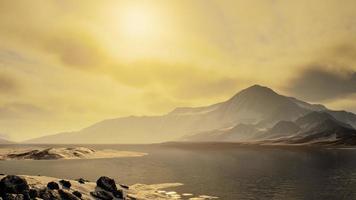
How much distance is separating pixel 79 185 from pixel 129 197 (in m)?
7.73

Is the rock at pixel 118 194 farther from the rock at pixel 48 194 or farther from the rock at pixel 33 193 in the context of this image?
the rock at pixel 33 193

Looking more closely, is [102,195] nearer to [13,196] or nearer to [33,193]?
[33,193]

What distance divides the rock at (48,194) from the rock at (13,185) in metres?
1.93

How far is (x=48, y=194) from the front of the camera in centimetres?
4069

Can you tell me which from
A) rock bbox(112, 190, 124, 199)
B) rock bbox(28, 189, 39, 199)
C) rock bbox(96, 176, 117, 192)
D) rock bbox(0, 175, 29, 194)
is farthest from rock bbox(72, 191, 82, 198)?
Result: rock bbox(112, 190, 124, 199)

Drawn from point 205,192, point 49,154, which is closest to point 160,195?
point 205,192

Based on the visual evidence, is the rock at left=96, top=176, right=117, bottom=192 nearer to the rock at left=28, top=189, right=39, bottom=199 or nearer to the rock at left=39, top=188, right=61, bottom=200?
the rock at left=39, top=188, right=61, bottom=200

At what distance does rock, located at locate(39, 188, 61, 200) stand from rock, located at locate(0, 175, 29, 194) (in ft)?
6.33

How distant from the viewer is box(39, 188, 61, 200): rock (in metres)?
40.2

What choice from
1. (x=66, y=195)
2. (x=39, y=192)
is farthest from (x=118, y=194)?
(x=39, y=192)

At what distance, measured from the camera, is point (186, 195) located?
186 feet

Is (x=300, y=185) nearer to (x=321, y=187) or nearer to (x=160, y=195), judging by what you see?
(x=321, y=187)

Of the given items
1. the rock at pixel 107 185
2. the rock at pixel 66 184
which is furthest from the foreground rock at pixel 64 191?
the rock at pixel 66 184

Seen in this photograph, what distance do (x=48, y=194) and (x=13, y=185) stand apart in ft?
14.0
